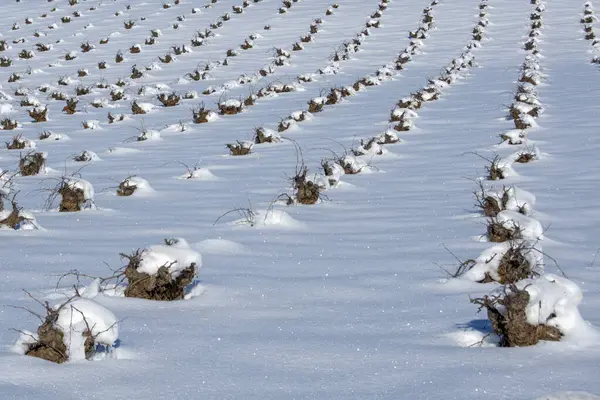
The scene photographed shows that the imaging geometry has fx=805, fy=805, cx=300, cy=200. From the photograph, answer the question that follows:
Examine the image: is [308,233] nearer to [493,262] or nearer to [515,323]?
[493,262]

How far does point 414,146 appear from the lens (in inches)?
298

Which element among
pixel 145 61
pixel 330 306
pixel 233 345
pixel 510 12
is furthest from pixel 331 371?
pixel 510 12

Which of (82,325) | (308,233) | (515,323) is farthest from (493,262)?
(82,325)

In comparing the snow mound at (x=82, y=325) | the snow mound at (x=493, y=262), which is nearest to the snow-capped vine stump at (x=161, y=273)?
the snow mound at (x=82, y=325)

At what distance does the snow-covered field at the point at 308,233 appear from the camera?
239 centimetres

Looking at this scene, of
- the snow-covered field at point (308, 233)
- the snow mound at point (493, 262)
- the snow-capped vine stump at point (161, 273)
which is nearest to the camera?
the snow-covered field at point (308, 233)

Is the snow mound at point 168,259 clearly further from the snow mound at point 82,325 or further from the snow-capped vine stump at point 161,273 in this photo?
the snow mound at point 82,325

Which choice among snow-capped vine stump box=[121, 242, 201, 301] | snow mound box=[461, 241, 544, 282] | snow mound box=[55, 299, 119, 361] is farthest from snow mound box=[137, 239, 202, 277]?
snow mound box=[461, 241, 544, 282]

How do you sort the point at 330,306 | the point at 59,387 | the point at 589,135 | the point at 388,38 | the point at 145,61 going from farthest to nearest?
the point at 388,38
the point at 145,61
the point at 589,135
the point at 330,306
the point at 59,387

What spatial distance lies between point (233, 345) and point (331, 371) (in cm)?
40

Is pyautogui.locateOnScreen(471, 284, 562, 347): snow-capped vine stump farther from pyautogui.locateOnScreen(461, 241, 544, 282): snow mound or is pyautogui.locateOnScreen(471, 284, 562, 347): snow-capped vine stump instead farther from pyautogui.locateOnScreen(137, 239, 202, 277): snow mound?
pyautogui.locateOnScreen(137, 239, 202, 277): snow mound

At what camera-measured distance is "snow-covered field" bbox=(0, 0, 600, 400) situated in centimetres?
239

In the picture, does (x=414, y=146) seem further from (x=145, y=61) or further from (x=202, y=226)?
(x=145, y=61)

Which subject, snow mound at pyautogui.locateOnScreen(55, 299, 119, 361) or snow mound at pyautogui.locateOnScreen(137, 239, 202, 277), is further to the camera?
snow mound at pyautogui.locateOnScreen(137, 239, 202, 277)
